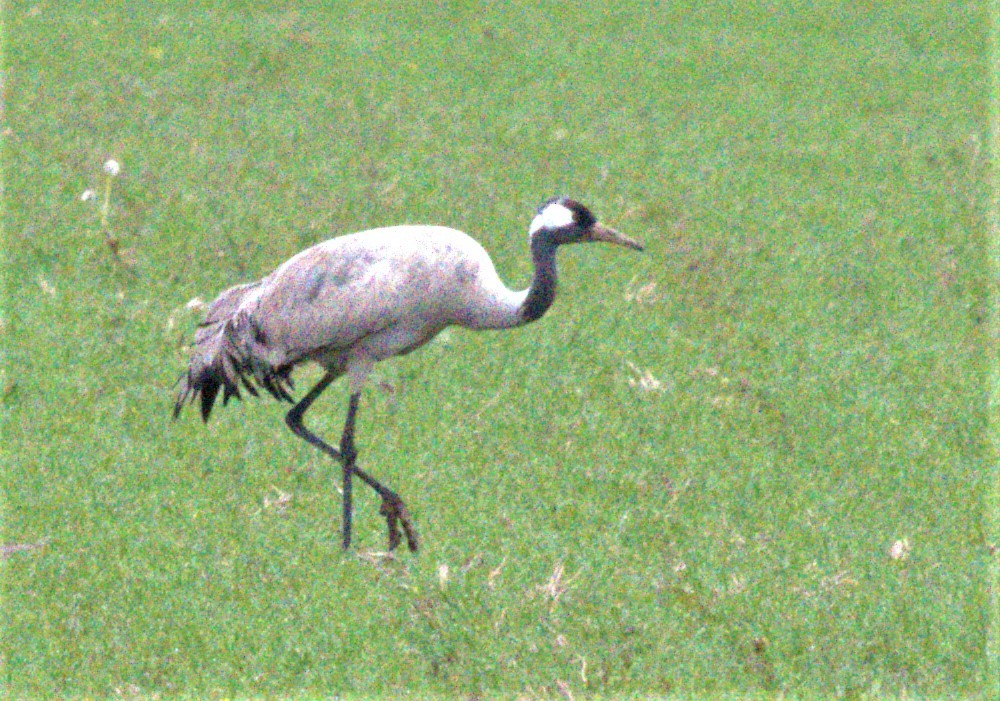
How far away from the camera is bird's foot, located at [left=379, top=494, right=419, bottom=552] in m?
7.77

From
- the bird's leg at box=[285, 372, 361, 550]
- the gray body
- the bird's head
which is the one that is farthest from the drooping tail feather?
the bird's head

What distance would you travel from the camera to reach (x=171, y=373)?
9695 mm

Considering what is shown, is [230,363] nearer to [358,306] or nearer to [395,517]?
[358,306]

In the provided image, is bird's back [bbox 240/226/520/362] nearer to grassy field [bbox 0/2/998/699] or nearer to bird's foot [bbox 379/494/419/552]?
bird's foot [bbox 379/494/419/552]

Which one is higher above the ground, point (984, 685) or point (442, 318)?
point (442, 318)

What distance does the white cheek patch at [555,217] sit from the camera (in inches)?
309

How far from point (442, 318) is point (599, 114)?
7.44m

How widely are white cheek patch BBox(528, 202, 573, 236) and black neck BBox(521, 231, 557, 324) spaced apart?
0.04 m

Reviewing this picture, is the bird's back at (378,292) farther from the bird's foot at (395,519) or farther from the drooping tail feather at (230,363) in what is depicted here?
the bird's foot at (395,519)

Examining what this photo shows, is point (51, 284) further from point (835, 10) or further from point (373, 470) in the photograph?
point (835, 10)

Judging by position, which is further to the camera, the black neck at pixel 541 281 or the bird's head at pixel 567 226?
the bird's head at pixel 567 226

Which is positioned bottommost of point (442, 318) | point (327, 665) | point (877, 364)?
point (877, 364)

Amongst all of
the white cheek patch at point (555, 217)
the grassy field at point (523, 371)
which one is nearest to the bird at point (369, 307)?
the white cheek patch at point (555, 217)

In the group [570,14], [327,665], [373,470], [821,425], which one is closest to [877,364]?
[821,425]
